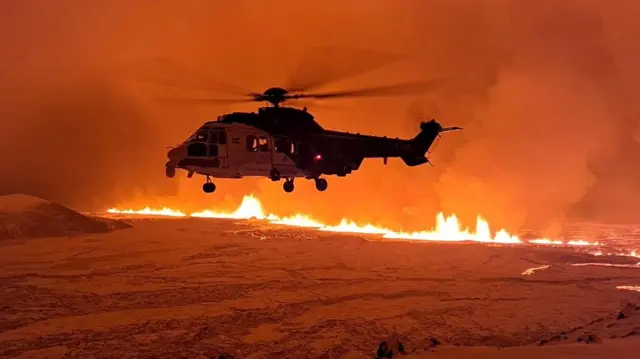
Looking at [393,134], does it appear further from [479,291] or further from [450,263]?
[479,291]

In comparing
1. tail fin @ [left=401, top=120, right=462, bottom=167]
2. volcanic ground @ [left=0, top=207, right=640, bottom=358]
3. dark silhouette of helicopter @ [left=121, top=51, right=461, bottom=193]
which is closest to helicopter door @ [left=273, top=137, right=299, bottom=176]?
dark silhouette of helicopter @ [left=121, top=51, right=461, bottom=193]

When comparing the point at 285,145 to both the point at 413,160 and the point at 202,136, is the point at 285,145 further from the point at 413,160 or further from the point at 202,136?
the point at 413,160

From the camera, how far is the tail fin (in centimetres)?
1426

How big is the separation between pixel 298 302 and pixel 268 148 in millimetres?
3934

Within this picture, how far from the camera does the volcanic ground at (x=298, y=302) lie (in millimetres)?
9742

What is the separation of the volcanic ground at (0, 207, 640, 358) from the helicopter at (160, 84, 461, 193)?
304 centimetres

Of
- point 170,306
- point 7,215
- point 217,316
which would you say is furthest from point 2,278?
point 7,215

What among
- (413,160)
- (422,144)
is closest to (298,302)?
(413,160)

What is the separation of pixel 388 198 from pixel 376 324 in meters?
28.0

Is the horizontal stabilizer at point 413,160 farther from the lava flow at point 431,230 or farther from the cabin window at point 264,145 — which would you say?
the lava flow at point 431,230

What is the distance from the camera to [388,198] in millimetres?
38844

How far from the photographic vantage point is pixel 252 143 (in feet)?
39.7

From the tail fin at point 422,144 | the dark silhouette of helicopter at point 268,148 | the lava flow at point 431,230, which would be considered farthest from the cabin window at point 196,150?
the lava flow at point 431,230

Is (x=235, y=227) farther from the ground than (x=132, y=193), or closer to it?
closer to it
